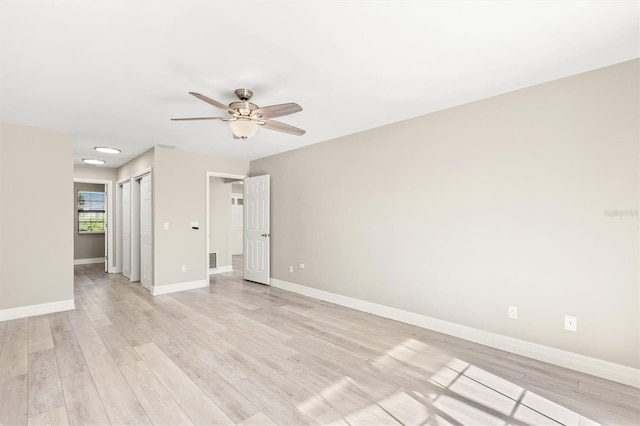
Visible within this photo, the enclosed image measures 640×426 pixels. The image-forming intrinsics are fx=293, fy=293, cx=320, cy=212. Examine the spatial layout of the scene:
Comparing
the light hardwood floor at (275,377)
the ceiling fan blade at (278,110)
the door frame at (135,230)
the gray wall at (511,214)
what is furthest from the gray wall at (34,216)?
the gray wall at (511,214)

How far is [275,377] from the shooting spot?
240 centimetres

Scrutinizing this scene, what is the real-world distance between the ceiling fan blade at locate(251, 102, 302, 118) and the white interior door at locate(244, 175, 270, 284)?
115 inches

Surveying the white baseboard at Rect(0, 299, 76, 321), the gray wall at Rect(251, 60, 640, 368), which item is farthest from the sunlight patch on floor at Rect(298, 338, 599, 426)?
the white baseboard at Rect(0, 299, 76, 321)

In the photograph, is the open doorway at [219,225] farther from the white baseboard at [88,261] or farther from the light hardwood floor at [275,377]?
the white baseboard at [88,261]

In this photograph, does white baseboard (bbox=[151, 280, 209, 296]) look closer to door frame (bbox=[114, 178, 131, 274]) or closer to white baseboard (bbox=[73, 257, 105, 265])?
door frame (bbox=[114, 178, 131, 274])

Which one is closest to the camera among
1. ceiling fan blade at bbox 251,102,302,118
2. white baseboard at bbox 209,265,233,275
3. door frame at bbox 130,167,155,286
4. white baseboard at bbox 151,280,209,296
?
ceiling fan blade at bbox 251,102,302,118

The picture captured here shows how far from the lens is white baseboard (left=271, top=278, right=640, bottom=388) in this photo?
2.32 meters

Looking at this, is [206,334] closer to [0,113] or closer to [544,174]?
[0,113]

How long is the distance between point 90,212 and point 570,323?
10.4 meters

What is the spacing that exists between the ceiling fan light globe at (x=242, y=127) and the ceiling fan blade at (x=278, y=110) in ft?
0.36

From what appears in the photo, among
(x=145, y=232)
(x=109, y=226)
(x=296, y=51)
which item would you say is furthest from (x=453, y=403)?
(x=109, y=226)

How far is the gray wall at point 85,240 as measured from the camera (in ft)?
26.0

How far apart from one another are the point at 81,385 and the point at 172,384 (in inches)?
27.6

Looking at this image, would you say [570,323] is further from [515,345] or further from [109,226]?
[109,226]
